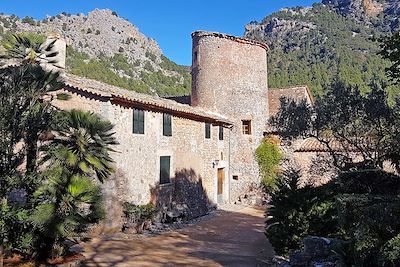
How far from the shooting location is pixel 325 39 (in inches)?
2496

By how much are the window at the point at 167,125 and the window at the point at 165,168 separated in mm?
1114

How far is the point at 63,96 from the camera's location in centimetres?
882

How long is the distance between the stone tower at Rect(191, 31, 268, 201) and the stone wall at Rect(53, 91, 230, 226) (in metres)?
2.72

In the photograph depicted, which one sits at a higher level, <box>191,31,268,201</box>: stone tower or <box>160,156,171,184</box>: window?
<box>191,31,268,201</box>: stone tower

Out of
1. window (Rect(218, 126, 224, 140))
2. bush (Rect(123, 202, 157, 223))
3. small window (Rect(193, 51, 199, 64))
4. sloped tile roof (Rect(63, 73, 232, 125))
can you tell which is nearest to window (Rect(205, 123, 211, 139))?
window (Rect(218, 126, 224, 140))

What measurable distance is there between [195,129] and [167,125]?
2.80m

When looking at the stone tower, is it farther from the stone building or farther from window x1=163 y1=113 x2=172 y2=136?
window x1=163 y1=113 x2=172 y2=136

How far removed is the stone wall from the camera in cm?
1294

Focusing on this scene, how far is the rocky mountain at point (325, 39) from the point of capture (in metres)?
45.1

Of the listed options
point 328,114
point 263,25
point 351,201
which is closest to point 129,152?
point 328,114

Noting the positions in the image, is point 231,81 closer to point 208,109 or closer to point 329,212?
point 208,109

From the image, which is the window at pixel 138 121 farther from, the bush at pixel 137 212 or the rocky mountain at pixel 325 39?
the rocky mountain at pixel 325 39

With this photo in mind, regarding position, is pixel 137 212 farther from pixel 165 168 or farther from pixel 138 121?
pixel 138 121

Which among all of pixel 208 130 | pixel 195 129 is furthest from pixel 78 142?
pixel 208 130
